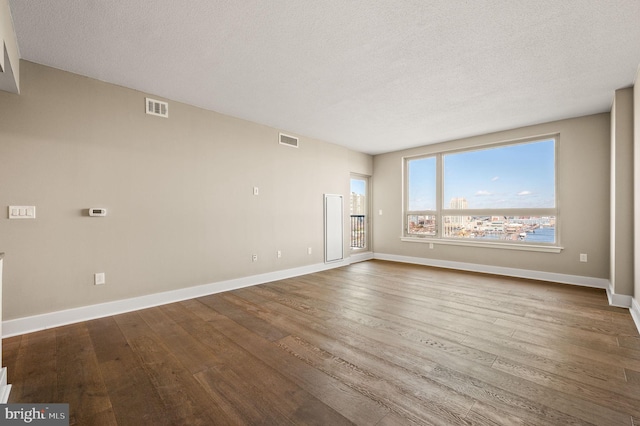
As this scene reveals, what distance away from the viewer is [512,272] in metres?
5.05

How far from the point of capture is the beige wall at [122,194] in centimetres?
273

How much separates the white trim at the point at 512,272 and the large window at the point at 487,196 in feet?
1.52

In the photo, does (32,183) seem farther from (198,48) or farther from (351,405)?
(351,405)

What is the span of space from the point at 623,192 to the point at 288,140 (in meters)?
4.84

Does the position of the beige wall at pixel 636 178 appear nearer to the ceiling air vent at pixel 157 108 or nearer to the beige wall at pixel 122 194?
the beige wall at pixel 122 194

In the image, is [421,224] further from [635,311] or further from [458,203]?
[635,311]

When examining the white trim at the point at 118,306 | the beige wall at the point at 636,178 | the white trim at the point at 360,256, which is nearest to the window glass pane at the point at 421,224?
the white trim at the point at 360,256

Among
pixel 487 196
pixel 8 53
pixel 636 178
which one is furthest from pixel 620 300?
pixel 8 53

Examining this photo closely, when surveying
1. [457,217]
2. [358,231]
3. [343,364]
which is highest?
[457,217]

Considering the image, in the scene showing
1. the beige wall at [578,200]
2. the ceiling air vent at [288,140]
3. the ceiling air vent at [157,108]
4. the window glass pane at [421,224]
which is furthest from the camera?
the window glass pane at [421,224]

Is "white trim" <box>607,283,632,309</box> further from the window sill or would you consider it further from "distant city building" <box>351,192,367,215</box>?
"distant city building" <box>351,192,367,215</box>

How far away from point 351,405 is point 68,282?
3.17m

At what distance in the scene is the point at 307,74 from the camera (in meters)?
3.05

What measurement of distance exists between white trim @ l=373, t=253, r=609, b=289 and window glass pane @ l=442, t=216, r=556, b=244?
563 mm
